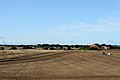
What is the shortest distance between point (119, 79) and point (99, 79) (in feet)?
4.48

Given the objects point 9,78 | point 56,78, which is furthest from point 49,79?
point 9,78

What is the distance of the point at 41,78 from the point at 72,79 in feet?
7.16

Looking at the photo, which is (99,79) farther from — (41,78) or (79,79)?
(41,78)

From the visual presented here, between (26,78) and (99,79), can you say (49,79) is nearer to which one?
(26,78)

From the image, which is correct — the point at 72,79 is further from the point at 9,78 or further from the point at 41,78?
the point at 9,78

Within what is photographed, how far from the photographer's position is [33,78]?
79.8ft

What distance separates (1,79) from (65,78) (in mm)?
4430

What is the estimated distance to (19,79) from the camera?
23594 millimetres

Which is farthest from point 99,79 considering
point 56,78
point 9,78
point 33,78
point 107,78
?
point 9,78

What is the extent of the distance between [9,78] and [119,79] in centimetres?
756

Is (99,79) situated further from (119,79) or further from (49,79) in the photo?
(49,79)

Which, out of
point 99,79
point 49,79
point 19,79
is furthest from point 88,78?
point 19,79

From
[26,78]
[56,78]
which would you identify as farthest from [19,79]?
[56,78]

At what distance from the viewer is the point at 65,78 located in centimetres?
2466
